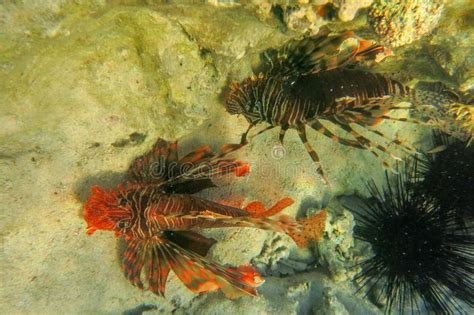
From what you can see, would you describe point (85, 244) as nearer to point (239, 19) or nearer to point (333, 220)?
point (239, 19)

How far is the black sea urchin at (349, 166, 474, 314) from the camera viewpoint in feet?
13.9

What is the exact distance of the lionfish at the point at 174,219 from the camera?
294 centimetres

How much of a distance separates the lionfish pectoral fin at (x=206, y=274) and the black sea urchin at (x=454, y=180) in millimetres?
2837

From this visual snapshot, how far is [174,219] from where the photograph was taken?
9.99ft

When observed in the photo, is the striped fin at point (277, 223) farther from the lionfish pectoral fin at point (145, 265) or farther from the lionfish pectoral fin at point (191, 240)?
the lionfish pectoral fin at point (145, 265)

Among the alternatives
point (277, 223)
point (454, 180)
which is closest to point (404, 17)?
point (277, 223)

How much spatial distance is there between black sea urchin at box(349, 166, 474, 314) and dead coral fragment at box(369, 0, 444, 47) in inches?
87.0

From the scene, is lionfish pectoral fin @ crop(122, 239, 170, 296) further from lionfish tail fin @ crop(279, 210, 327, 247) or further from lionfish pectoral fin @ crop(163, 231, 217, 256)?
lionfish tail fin @ crop(279, 210, 327, 247)

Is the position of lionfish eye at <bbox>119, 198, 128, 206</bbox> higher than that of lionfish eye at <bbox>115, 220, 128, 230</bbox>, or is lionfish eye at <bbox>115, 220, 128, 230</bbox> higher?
lionfish eye at <bbox>119, 198, 128, 206</bbox>

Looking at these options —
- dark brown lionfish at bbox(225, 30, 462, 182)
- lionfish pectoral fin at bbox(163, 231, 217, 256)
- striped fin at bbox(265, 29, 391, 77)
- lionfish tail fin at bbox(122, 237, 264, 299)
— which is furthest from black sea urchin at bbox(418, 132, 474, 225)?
lionfish pectoral fin at bbox(163, 231, 217, 256)

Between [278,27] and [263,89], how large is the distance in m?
0.61

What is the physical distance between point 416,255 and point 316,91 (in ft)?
8.70

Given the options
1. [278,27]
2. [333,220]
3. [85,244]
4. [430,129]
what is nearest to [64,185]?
[85,244]

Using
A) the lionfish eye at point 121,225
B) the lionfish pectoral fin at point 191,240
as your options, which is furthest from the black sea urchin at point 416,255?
the lionfish eye at point 121,225
